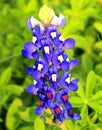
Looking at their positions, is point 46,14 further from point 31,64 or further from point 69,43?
point 31,64

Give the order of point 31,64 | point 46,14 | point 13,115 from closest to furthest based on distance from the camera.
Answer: point 46,14, point 13,115, point 31,64

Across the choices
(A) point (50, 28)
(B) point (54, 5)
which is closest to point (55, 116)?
(A) point (50, 28)

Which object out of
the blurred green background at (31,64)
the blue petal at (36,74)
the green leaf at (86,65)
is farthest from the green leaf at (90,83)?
the green leaf at (86,65)

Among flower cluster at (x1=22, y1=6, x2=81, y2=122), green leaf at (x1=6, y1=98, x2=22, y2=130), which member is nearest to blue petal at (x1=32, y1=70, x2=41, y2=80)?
flower cluster at (x1=22, y1=6, x2=81, y2=122)

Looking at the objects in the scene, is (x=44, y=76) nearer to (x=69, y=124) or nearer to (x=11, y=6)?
(x=69, y=124)

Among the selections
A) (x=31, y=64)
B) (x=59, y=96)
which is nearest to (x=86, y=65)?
(x=31, y=64)
